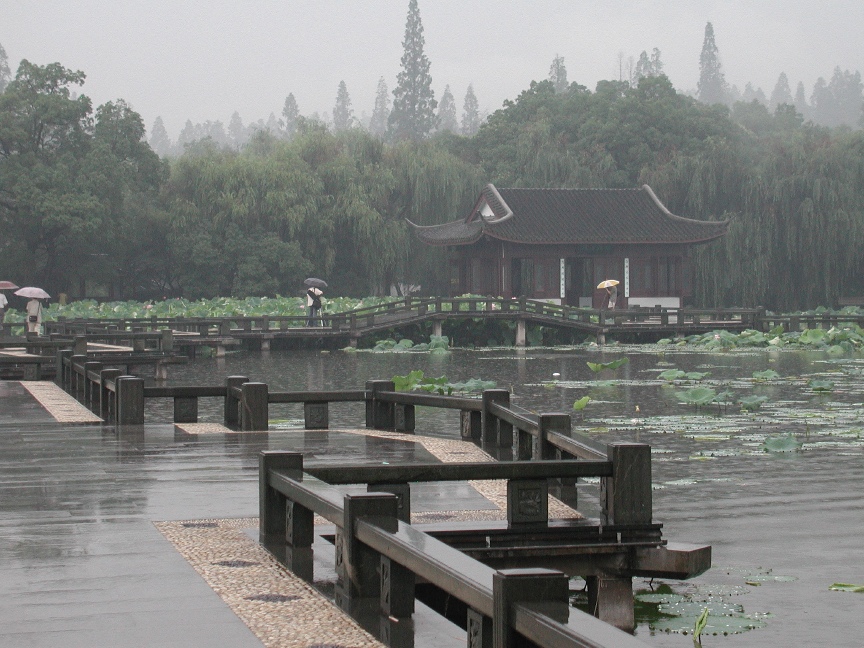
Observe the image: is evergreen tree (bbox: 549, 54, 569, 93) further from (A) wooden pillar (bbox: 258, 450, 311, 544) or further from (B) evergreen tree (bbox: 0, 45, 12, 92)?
(A) wooden pillar (bbox: 258, 450, 311, 544)

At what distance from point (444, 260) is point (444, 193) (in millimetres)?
2427

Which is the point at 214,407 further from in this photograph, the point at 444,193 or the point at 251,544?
the point at 444,193

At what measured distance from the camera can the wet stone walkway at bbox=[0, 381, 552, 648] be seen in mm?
4047

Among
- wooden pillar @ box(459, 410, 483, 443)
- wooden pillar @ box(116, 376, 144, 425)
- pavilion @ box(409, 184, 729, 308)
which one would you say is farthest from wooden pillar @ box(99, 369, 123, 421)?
pavilion @ box(409, 184, 729, 308)

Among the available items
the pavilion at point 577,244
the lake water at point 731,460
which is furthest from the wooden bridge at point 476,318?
the lake water at point 731,460

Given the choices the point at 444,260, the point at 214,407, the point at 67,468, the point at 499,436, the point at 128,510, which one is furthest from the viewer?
the point at 444,260

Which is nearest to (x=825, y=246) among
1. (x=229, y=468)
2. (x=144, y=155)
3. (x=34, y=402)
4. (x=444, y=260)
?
(x=444, y=260)

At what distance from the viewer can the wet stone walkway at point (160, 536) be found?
405 cm

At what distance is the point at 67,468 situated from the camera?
7.64 m

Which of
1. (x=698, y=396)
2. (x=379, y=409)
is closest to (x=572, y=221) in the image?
(x=698, y=396)

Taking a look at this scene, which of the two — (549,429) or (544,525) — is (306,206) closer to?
(549,429)

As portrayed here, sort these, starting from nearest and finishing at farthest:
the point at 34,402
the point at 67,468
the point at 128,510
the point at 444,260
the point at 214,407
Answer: the point at 128,510, the point at 67,468, the point at 34,402, the point at 214,407, the point at 444,260

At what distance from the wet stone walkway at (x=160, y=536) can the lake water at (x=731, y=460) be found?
1314 millimetres

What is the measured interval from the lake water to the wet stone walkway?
131 cm
